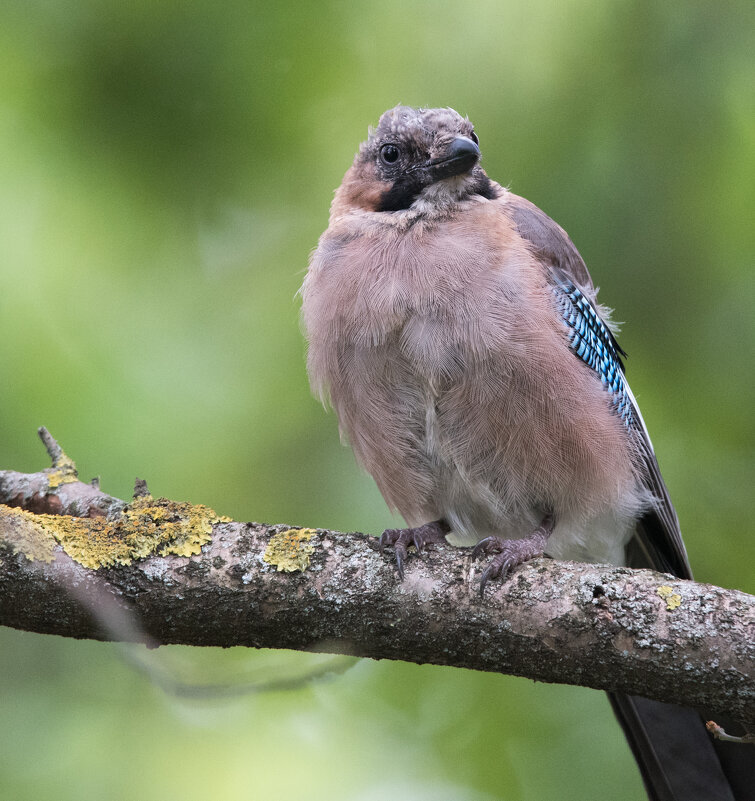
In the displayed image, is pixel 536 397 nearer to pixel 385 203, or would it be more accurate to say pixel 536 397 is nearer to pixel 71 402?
pixel 385 203

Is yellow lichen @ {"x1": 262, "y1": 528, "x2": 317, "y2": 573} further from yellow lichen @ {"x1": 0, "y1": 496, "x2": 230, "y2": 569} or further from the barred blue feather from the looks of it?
the barred blue feather

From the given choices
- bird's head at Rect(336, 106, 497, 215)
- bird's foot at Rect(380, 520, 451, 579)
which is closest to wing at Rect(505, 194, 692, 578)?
bird's head at Rect(336, 106, 497, 215)

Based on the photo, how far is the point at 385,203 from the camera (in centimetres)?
443

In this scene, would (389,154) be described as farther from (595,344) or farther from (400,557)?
(400,557)

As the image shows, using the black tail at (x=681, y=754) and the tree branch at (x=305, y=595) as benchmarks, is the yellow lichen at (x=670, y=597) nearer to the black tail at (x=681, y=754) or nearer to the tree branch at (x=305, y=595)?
the tree branch at (x=305, y=595)

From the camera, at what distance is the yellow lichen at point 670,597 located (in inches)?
111

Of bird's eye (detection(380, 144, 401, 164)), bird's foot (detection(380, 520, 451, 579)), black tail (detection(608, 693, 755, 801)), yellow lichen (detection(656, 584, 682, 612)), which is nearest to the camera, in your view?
yellow lichen (detection(656, 584, 682, 612))

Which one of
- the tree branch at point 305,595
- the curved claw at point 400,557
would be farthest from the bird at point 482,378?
the tree branch at point 305,595

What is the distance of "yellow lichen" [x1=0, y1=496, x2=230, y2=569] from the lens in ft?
10.6

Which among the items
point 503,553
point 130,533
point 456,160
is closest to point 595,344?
point 456,160

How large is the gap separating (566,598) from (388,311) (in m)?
1.40

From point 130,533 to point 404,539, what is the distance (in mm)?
936

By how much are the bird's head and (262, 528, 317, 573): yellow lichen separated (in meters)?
1.64

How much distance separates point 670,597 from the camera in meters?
2.85
